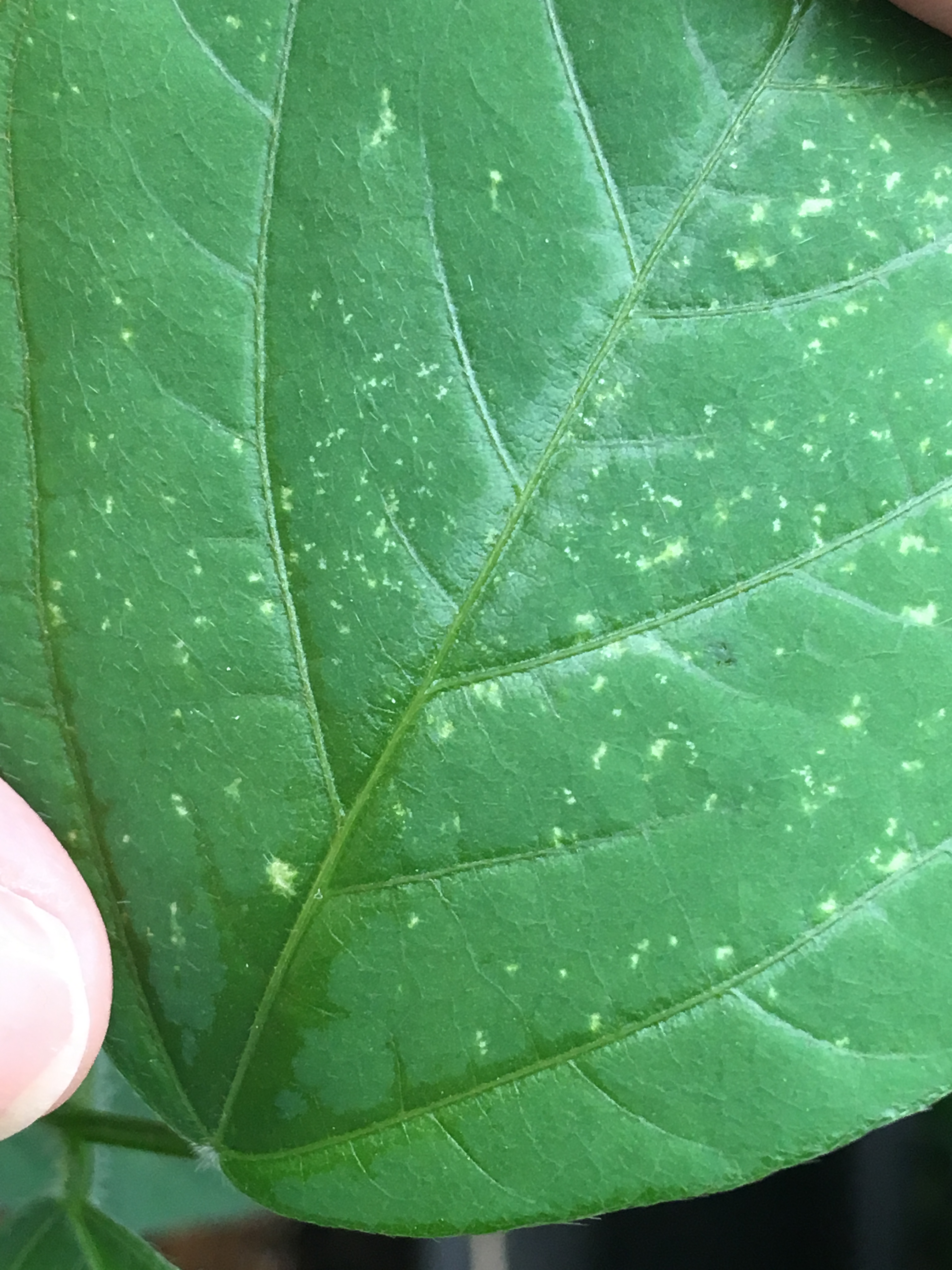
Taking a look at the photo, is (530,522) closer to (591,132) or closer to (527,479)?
(527,479)

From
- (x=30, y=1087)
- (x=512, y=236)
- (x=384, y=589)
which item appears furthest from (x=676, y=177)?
(x=30, y=1087)

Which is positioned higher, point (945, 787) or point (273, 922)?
point (945, 787)

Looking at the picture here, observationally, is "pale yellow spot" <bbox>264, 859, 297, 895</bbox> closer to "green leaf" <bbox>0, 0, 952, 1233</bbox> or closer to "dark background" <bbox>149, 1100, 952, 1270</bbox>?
"green leaf" <bbox>0, 0, 952, 1233</bbox>

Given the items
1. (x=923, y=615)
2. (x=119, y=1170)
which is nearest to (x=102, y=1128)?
(x=119, y=1170)

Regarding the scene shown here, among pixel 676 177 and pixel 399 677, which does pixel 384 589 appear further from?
pixel 676 177

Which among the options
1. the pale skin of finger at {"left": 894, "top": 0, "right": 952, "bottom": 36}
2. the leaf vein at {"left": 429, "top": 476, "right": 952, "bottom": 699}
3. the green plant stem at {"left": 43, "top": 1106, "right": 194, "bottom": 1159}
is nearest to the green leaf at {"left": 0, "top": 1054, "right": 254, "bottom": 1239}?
the green plant stem at {"left": 43, "top": 1106, "right": 194, "bottom": 1159}

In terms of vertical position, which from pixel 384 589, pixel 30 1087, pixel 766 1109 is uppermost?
pixel 384 589
